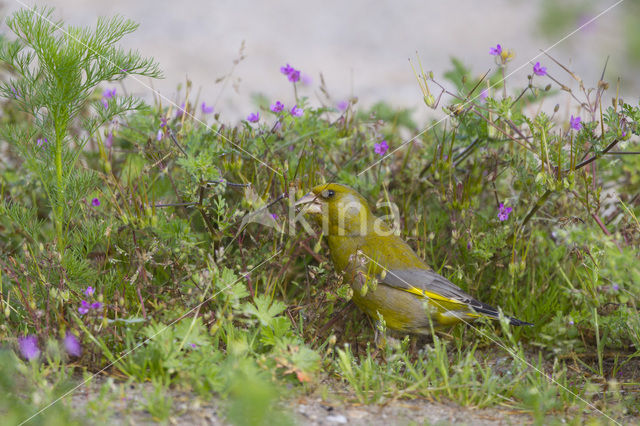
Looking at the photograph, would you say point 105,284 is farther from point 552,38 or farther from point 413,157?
point 552,38

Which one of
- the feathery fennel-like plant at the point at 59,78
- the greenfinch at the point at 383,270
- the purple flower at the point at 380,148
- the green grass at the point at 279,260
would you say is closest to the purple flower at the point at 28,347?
the green grass at the point at 279,260

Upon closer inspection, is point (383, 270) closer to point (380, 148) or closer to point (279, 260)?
point (279, 260)

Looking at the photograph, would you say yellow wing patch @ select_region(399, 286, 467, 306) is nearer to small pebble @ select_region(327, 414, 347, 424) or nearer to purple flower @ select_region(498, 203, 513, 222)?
purple flower @ select_region(498, 203, 513, 222)

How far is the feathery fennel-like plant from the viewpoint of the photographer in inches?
122

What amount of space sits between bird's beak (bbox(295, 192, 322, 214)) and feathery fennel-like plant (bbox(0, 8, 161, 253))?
95cm

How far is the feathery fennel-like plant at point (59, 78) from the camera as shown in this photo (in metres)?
3.11

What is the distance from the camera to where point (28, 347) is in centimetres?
283

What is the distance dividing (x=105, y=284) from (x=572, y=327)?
236 cm

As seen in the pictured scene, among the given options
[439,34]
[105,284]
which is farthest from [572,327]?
[439,34]

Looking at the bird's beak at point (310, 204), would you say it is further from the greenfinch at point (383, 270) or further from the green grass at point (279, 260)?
the green grass at point (279, 260)

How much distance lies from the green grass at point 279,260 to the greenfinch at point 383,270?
117 mm

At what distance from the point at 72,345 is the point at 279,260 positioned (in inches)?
46.0

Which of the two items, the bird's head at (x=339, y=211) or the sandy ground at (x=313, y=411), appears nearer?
the sandy ground at (x=313, y=411)

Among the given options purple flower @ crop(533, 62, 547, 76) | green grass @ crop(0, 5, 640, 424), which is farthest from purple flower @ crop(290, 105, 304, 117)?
purple flower @ crop(533, 62, 547, 76)
